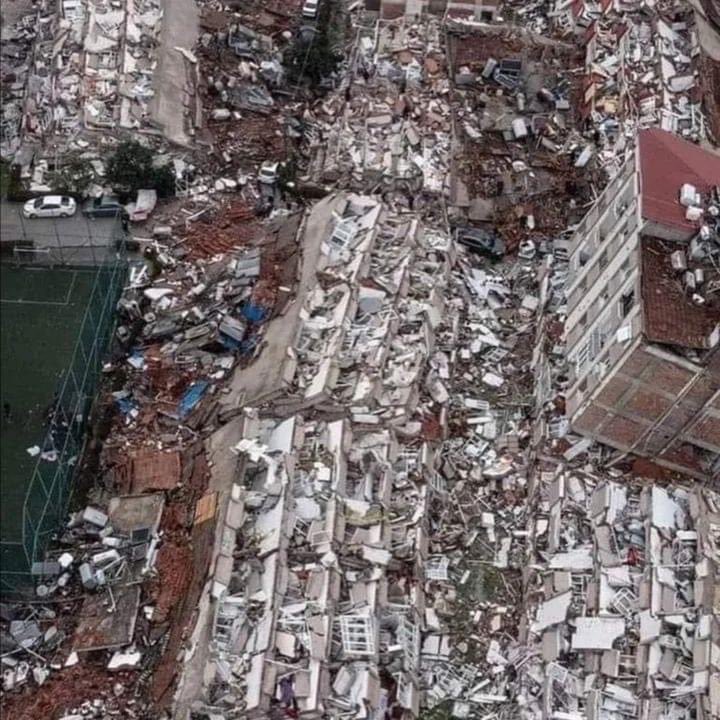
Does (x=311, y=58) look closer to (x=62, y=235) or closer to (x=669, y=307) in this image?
(x=62, y=235)

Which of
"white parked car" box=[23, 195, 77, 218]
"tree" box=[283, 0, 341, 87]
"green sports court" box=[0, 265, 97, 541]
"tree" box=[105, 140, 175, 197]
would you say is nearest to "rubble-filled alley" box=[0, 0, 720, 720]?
"tree" box=[283, 0, 341, 87]

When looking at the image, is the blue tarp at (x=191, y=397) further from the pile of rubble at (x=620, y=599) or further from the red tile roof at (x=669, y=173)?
the red tile roof at (x=669, y=173)

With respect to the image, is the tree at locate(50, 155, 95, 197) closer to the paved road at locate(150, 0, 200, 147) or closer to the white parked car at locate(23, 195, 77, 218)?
the white parked car at locate(23, 195, 77, 218)

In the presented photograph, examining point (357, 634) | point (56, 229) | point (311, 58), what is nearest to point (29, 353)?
point (56, 229)

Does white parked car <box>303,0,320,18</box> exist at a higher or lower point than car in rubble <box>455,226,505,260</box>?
higher

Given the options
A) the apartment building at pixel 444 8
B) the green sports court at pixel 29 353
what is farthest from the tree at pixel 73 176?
the apartment building at pixel 444 8
